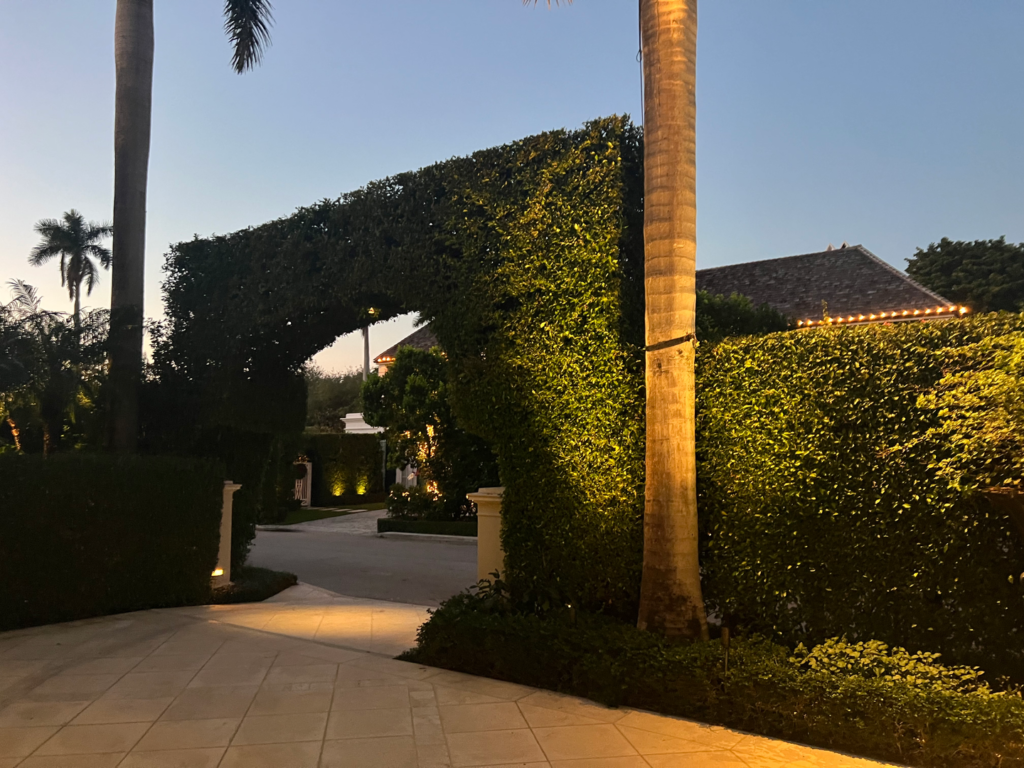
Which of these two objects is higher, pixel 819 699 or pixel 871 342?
pixel 871 342

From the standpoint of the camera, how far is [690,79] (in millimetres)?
5402

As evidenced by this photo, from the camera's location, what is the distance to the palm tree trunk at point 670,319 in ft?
16.5

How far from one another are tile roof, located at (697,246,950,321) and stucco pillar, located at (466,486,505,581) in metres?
13.9

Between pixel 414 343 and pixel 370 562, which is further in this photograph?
pixel 414 343

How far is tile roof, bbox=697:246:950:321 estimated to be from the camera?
18.0 meters

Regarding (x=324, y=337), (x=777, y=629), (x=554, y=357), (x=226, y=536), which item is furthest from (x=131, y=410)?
(x=777, y=629)

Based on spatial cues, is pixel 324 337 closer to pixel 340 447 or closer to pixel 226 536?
pixel 226 536

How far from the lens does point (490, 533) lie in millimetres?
6824

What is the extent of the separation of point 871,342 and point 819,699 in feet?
7.87

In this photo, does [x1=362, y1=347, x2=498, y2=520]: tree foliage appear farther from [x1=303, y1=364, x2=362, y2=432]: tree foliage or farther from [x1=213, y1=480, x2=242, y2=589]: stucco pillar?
[x1=303, y1=364, x2=362, y2=432]: tree foliage

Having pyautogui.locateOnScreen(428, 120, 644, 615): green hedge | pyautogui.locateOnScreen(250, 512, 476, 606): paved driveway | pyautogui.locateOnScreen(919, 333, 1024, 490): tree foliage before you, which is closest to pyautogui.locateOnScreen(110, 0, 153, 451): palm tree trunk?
pyautogui.locateOnScreen(250, 512, 476, 606): paved driveway

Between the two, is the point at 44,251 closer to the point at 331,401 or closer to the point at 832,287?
the point at 331,401

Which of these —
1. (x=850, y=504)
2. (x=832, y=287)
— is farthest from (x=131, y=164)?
(x=832, y=287)

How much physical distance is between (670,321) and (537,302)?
150 centimetres
